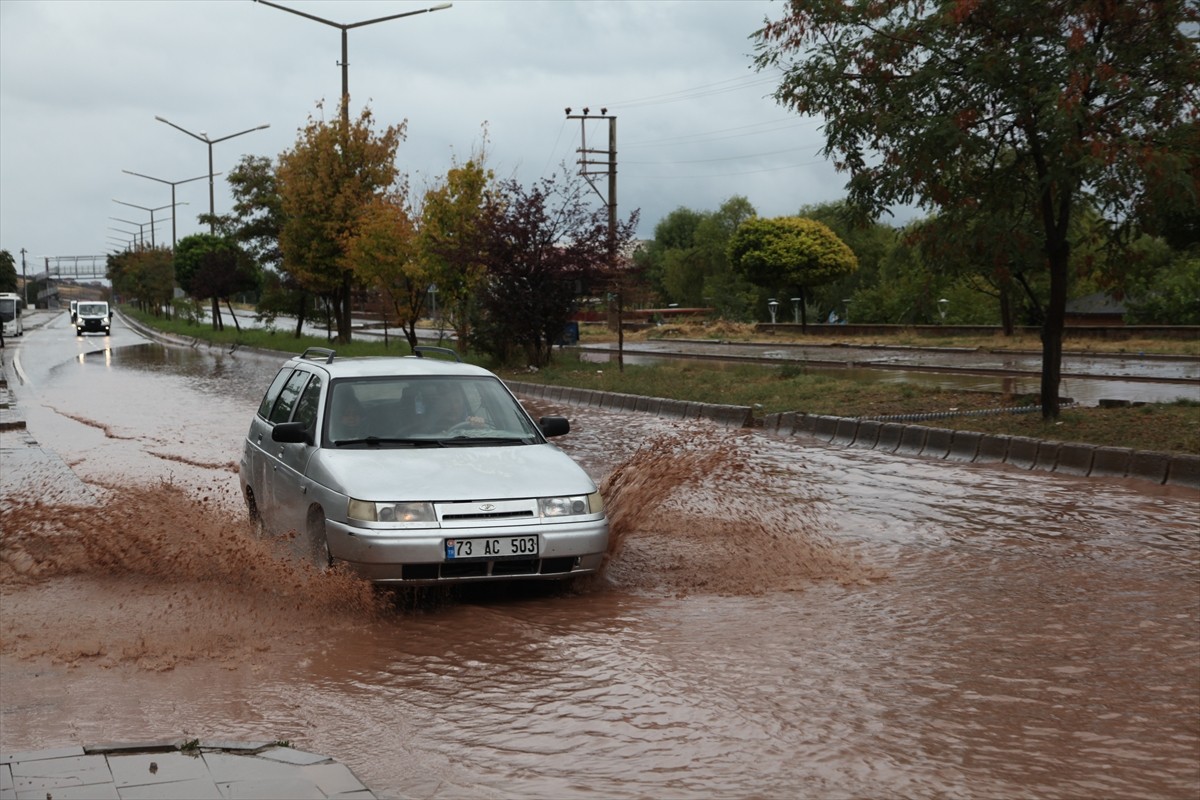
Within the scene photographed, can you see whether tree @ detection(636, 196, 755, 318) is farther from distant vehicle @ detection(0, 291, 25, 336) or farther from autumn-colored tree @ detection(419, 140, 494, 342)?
autumn-colored tree @ detection(419, 140, 494, 342)

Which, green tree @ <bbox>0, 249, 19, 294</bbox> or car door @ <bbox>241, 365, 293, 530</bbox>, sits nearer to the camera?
car door @ <bbox>241, 365, 293, 530</bbox>

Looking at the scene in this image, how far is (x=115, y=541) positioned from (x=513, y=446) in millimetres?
2855

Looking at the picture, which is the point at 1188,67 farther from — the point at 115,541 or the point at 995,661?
the point at 115,541

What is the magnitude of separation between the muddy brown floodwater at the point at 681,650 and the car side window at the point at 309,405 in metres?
0.82

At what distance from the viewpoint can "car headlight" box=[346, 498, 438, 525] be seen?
6980mm

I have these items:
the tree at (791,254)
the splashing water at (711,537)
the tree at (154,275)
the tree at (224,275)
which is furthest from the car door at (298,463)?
the tree at (154,275)

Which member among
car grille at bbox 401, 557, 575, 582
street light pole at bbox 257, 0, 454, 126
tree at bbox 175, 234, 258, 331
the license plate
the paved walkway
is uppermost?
street light pole at bbox 257, 0, 454, 126

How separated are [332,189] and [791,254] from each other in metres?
22.4

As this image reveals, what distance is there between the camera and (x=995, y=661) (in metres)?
6.25

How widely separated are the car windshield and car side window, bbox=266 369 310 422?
2.34 feet

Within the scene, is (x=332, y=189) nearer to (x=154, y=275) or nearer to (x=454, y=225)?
(x=454, y=225)

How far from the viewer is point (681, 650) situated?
6473 mm

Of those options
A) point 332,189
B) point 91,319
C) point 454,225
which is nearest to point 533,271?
point 454,225

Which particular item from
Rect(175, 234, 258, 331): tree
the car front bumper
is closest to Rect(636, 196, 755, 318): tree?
Rect(175, 234, 258, 331): tree
